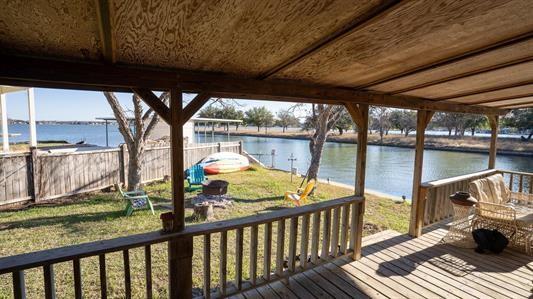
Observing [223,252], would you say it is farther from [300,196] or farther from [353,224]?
[300,196]

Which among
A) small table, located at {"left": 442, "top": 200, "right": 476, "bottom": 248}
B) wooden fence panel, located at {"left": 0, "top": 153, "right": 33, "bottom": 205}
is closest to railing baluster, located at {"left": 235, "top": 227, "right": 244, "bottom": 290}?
small table, located at {"left": 442, "top": 200, "right": 476, "bottom": 248}

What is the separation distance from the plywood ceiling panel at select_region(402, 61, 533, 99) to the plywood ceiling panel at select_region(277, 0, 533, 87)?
34.8 inches

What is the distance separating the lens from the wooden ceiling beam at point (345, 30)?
113cm

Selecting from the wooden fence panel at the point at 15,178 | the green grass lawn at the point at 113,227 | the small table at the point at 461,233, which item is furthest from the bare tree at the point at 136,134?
the small table at the point at 461,233

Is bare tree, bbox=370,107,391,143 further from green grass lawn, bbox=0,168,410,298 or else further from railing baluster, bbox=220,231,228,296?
railing baluster, bbox=220,231,228,296

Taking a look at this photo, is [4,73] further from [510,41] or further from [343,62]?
[510,41]

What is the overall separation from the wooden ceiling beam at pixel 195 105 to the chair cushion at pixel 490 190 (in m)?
4.13

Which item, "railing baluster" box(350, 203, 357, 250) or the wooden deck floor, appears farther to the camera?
"railing baluster" box(350, 203, 357, 250)

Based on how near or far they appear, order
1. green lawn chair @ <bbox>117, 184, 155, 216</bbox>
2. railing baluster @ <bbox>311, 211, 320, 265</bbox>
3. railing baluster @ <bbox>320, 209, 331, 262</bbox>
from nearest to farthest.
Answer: railing baluster @ <bbox>311, 211, 320, 265</bbox>
railing baluster @ <bbox>320, 209, 331, 262</bbox>
green lawn chair @ <bbox>117, 184, 155, 216</bbox>

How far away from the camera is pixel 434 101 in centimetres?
397

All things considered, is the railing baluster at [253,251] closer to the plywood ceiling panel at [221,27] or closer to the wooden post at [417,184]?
the plywood ceiling panel at [221,27]

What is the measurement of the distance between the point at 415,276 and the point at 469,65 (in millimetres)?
2342

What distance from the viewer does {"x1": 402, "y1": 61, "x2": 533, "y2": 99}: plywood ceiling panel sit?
2311 mm

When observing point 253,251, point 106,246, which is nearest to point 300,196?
point 253,251
